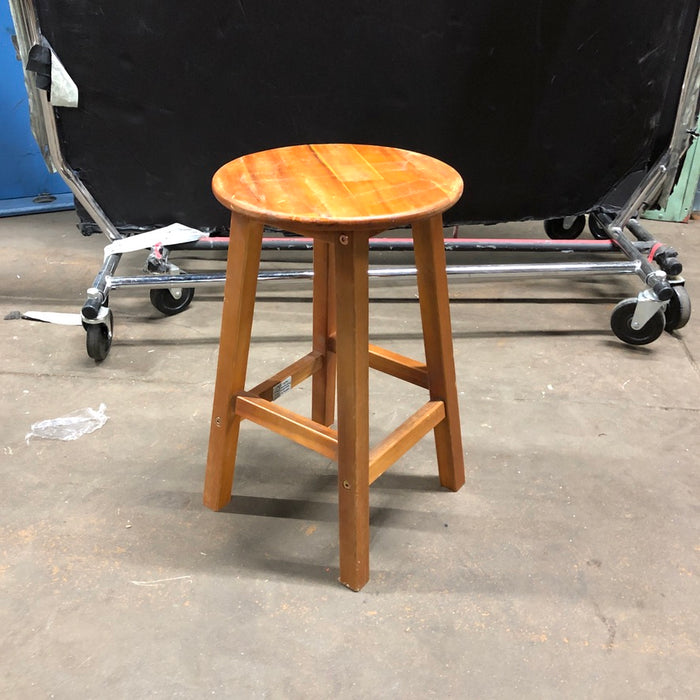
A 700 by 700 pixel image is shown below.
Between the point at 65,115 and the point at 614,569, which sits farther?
the point at 65,115

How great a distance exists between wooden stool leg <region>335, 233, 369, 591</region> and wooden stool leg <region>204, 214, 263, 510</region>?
193mm

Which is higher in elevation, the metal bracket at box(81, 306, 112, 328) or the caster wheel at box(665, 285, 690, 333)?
the metal bracket at box(81, 306, 112, 328)

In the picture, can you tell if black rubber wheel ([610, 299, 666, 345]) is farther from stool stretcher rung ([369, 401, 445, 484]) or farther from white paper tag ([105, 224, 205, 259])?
white paper tag ([105, 224, 205, 259])

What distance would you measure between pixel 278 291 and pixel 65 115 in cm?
85

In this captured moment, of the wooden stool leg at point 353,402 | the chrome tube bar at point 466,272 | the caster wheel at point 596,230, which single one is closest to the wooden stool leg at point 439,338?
the wooden stool leg at point 353,402

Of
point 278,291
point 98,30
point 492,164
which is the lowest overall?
point 278,291

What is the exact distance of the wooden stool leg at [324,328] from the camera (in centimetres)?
134

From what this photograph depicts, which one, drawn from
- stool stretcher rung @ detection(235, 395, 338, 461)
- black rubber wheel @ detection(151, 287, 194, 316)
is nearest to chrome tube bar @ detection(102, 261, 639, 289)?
black rubber wheel @ detection(151, 287, 194, 316)

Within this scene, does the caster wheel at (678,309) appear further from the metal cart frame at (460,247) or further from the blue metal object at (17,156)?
the blue metal object at (17,156)

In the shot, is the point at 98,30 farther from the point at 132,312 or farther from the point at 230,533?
the point at 230,533

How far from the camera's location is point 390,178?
1096 millimetres

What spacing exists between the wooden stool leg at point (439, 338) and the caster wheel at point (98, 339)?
1.00 m

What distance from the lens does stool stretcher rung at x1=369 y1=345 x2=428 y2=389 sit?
130cm

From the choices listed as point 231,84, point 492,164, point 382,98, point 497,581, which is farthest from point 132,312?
point 497,581
